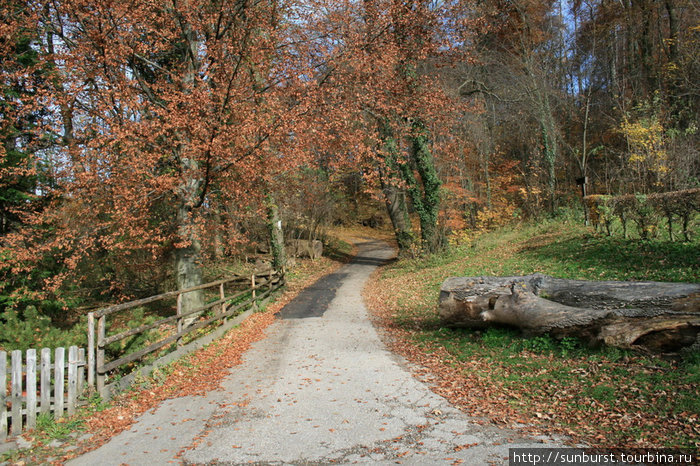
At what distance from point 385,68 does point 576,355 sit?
11.7 metres

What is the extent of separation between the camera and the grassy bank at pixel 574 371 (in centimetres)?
461

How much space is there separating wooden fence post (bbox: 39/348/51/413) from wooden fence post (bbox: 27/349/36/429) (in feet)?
0.28

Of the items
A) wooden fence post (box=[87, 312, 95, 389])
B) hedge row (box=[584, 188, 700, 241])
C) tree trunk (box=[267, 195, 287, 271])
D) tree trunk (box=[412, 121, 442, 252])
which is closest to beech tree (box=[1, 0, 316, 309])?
wooden fence post (box=[87, 312, 95, 389])

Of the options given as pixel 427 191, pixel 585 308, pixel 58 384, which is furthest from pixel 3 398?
pixel 427 191

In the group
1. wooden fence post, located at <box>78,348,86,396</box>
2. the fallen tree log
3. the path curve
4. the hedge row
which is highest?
the hedge row

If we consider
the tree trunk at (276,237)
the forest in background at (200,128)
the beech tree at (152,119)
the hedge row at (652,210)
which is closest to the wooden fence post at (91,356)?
the forest in background at (200,128)

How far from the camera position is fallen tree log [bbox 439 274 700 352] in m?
6.07

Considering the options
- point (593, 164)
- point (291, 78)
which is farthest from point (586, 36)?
point (291, 78)

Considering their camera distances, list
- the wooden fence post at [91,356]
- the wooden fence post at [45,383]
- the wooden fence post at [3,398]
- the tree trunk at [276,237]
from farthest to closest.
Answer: the tree trunk at [276,237] < the wooden fence post at [91,356] < the wooden fence post at [45,383] < the wooden fence post at [3,398]

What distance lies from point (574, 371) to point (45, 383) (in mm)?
6960

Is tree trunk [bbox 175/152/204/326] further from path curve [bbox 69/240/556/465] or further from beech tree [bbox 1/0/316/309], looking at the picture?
path curve [bbox 69/240/556/465]

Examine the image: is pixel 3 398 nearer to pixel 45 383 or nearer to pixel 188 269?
pixel 45 383

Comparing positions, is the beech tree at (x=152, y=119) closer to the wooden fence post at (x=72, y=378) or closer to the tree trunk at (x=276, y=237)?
the wooden fence post at (x=72, y=378)

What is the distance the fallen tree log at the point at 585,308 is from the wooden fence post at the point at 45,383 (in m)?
6.82
